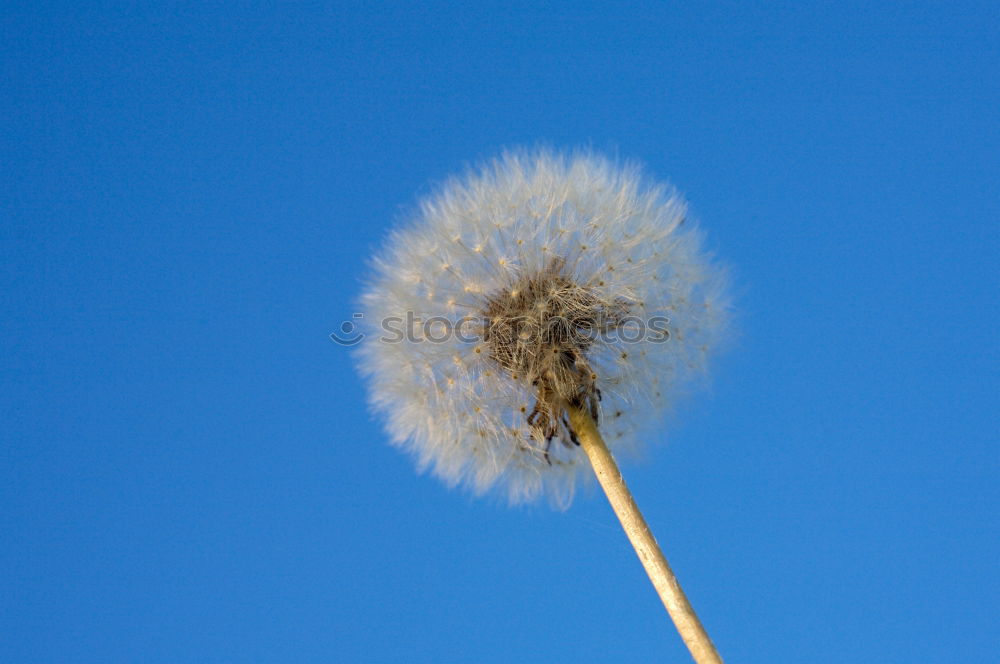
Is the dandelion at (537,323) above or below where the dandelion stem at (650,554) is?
above

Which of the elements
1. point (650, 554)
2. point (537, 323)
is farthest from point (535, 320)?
point (650, 554)

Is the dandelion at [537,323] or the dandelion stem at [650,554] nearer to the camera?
the dandelion stem at [650,554]

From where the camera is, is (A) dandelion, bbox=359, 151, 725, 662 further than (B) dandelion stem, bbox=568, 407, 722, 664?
Yes

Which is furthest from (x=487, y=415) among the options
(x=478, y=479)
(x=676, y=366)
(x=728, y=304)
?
(x=728, y=304)

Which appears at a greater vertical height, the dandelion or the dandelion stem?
the dandelion
